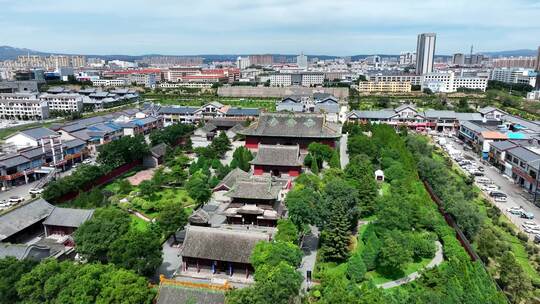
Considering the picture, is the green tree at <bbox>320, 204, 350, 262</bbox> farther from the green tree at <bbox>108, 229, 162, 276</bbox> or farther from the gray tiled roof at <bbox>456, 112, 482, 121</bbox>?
the gray tiled roof at <bbox>456, 112, 482, 121</bbox>

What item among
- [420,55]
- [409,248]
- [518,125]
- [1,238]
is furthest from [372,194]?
[420,55]

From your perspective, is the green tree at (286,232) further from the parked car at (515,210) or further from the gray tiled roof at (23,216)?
the parked car at (515,210)

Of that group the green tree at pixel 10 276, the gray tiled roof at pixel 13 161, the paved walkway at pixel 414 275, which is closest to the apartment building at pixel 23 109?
the gray tiled roof at pixel 13 161

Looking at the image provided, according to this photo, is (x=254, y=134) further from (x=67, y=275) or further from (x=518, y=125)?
(x=518, y=125)

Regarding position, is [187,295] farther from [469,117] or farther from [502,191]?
[469,117]

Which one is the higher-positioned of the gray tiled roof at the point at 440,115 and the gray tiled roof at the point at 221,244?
the gray tiled roof at the point at 440,115
